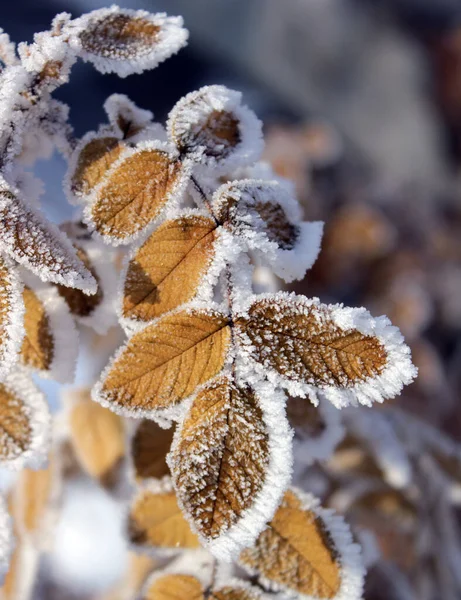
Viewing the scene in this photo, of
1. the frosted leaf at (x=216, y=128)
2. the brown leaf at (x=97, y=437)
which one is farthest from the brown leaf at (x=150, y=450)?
the frosted leaf at (x=216, y=128)

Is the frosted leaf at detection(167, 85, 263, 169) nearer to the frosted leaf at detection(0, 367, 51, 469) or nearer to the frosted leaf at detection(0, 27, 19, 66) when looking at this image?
the frosted leaf at detection(0, 27, 19, 66)

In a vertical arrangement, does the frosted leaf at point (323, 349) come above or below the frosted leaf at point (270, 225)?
below

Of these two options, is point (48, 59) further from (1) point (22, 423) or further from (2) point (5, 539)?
(2) point (5, 539)

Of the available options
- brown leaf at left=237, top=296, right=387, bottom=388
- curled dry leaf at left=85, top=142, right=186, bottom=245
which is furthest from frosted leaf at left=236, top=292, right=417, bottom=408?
curled dry leaf at left=85, top=142, right=186, bottom=245

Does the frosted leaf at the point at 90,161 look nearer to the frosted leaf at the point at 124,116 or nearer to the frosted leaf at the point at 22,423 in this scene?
the frosted leaf at the point at 124,116

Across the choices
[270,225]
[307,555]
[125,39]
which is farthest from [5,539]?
[125,39]
